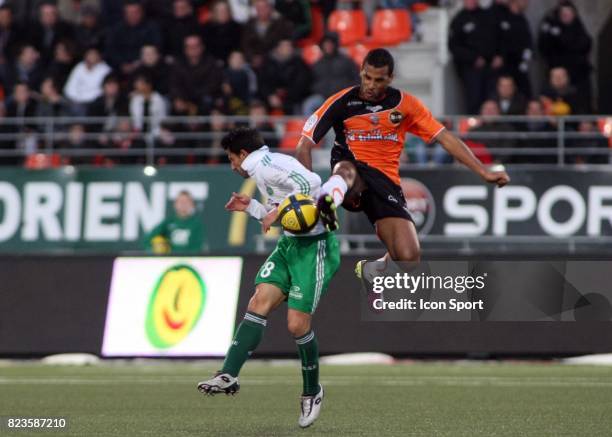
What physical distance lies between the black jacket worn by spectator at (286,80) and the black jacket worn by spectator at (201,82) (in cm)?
61

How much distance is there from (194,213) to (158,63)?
356 cm

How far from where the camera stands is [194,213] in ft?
59.2

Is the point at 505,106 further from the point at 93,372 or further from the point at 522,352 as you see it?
the point at 93,372

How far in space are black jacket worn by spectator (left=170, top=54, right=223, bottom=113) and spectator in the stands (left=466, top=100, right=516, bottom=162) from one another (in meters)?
3.61

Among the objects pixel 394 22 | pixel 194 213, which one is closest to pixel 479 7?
pixel 394 22

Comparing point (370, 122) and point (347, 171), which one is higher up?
point (370, 122)

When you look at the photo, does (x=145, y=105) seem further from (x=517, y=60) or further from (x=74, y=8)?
(x=517, y=60)

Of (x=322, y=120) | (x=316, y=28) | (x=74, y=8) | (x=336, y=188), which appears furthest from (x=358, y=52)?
(x=336, y=188)

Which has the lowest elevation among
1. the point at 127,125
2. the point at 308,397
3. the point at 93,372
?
the point at 93,372

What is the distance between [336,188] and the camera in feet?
32.6

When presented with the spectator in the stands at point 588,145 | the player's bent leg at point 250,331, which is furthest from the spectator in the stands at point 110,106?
the player's bent leg at point 250,331

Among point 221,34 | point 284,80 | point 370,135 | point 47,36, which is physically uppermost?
point 221,34

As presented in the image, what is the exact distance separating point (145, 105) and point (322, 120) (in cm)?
988

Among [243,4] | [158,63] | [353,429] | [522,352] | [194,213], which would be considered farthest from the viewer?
[243,4]
